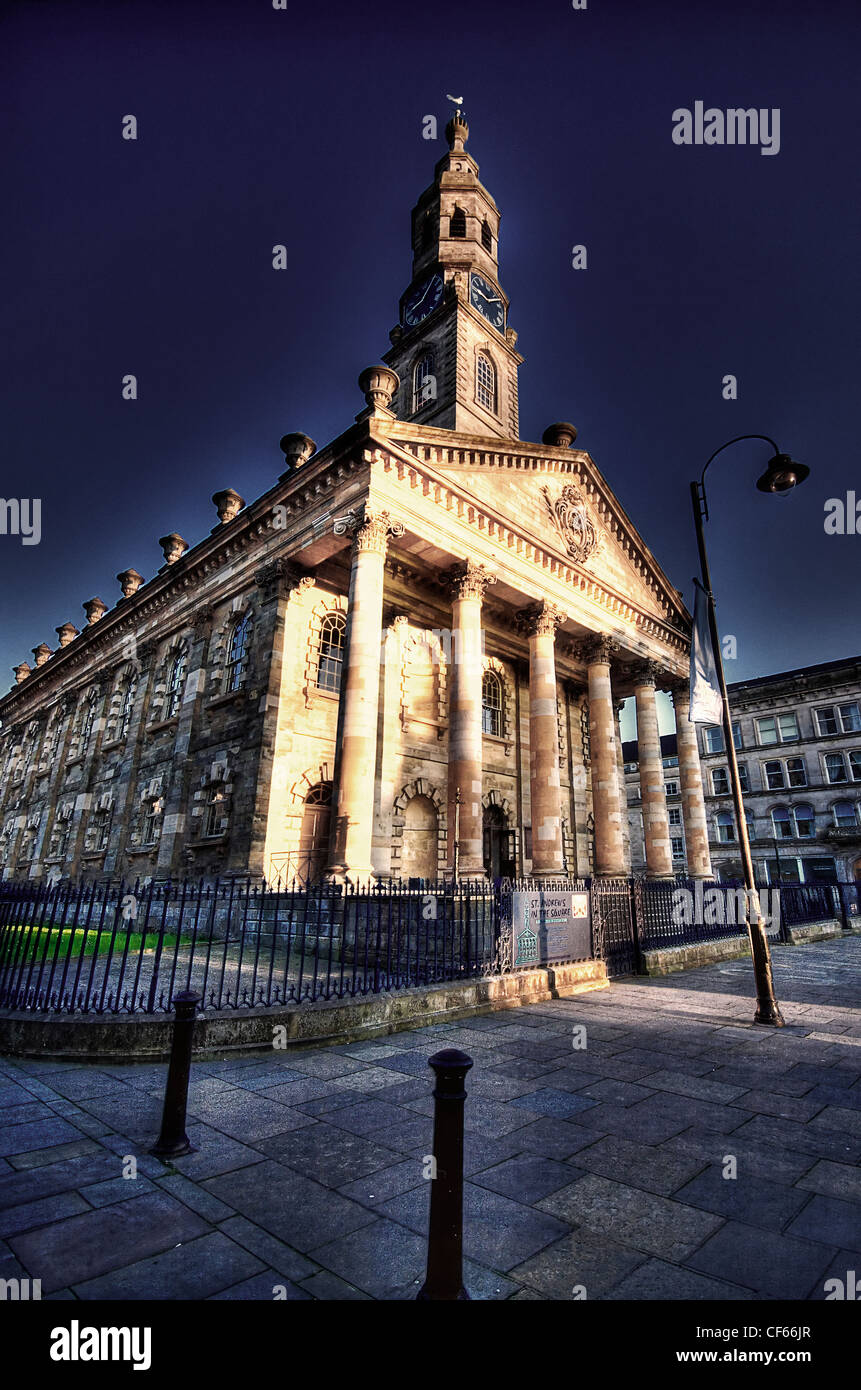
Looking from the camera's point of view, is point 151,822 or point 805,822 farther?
point 805,822

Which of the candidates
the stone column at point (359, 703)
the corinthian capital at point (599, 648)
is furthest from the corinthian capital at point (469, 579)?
the corinthian capital at point (599, 648)

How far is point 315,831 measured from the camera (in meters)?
17.5

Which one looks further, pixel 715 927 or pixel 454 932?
pixel 715 927

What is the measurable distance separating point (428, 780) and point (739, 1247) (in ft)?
56.4

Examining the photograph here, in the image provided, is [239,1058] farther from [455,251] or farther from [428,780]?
[455,251]

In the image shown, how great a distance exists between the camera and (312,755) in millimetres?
17625

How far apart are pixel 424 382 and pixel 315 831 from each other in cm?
1944

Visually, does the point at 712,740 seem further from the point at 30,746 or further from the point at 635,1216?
the point at 635,1216

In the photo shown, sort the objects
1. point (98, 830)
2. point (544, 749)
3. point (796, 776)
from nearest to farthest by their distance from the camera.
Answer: point (544, 749) < point (98, 830) < point (796, 776)

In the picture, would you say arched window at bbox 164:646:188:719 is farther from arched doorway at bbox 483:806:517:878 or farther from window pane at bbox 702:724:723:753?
window pane at bbox 702:724:723:753

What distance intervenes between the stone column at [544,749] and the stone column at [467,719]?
8.93 ft

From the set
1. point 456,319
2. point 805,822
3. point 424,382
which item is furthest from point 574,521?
point 805,822

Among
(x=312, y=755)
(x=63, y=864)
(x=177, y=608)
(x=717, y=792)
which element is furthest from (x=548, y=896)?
(x=717, y=792)

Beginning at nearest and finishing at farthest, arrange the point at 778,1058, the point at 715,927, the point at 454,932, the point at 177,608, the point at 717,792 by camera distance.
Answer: the point at 778,1058, the point at 454,932, the point at 715,927, the point at 177,608, the point at 717,792
